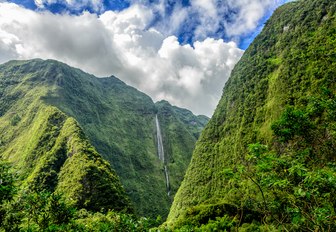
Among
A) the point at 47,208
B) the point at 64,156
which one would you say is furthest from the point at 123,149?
the point at 47,208

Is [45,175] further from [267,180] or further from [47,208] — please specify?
[267,180]

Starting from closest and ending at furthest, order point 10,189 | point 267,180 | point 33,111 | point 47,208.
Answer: point 267,180, point 10,189, point 47,208, point 33,111

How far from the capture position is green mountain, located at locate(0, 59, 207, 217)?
83.2m

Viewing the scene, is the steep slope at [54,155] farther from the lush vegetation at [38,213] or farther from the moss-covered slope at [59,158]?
the lush vegetation at [38,213]

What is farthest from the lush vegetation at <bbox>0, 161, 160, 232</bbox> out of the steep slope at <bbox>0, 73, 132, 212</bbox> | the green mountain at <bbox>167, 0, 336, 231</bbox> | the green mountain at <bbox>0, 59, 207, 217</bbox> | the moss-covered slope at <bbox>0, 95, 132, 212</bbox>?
the steep slope at <bbox>0, 73, 132, 212</bbox>

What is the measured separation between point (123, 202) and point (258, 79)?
72.8 meters

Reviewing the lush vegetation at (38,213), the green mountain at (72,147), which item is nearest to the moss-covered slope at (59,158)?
the green mountain at (72,147)

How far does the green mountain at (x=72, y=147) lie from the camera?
83.2 metres

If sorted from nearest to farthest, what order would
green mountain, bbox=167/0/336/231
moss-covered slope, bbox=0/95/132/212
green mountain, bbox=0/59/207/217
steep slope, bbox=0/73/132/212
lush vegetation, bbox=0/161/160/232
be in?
lush vegetation, bbox=0/161/160/232 < green mountain, bbox=167/0/336/231 < moss-covered slope, bbox=0/95/132/212 < steep slope, bbox=0/73/132/212 < green mountain, bbox=0/59/207/217

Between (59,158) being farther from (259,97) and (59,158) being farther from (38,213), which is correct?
(38,213)

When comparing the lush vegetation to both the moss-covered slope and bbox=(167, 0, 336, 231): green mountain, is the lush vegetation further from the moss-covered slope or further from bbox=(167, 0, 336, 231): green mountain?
the moss-covered slope

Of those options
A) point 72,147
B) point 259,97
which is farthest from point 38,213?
point 259,97

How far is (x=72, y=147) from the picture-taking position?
323 feet

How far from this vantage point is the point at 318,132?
37.8 feet
